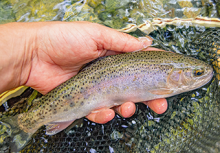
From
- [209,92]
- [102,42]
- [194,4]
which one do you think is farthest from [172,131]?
[194,4]

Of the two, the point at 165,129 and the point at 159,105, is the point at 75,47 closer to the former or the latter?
the point at 159,105

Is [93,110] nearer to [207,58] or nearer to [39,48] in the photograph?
[39,48]

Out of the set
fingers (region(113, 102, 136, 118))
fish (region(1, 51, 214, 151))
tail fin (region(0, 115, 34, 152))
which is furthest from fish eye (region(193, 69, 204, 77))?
tail fin (region(0, 115, 34, 152))

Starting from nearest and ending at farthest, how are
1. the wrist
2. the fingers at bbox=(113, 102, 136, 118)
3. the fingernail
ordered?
the wrist < the fingers at bbox=(113, 102, 136, 118) < the fingernail

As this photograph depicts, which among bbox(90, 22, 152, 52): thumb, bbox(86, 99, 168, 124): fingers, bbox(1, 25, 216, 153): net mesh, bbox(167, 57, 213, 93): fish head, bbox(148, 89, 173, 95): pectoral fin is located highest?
bbox(90, 22, 152, 52): thumb

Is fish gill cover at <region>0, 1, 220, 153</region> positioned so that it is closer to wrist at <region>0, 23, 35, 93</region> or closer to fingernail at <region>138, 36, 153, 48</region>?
fingernail at <region>138, 36, 153, 48</region>

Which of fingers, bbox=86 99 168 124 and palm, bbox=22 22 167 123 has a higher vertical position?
palm, bbox=22 22 167 123
